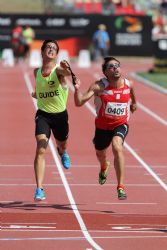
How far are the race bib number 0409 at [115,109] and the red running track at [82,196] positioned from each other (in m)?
1.19

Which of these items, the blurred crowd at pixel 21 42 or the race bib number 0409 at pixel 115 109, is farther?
the blurred crowd at pixel 21 42

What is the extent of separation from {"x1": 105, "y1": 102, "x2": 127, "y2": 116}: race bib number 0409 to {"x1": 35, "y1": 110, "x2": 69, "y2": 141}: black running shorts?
809mm

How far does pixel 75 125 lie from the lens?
23.5 metres

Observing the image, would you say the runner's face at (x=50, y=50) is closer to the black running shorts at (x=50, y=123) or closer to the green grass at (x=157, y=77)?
the black running shorts at (x=50, y=123)

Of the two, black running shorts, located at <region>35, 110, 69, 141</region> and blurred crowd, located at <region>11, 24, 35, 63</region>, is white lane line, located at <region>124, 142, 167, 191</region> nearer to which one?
black running shorts, located at <region>35, 110, 69, 141</region>

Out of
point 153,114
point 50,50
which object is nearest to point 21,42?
point 153,114

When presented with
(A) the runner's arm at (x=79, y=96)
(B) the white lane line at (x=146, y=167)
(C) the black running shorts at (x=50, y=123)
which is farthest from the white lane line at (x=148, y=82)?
(A) the runner's arm at (x=79, y=96)

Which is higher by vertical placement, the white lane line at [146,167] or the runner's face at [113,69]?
the runner's face at [113,69]

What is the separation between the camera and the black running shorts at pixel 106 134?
12.8m

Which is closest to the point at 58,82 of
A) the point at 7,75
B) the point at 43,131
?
the point at 43,131

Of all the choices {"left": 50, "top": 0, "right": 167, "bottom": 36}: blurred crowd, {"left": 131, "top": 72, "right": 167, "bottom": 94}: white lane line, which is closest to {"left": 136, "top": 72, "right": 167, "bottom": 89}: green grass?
{"left": 131, "top": 72, "right": 167, "bottom": 94}: white lane line

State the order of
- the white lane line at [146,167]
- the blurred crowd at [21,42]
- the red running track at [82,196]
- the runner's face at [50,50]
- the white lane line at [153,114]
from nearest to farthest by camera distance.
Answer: the red running track at [82,196] < the runner's face at [50,50] < the white lane line at [146,167] < the white lane line at [153,114] < the blurred crowd at [21,42]

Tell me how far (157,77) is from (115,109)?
2707 cm

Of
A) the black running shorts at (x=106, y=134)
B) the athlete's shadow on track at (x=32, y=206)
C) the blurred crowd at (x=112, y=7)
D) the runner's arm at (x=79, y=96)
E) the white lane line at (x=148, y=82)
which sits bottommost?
the blurred crowd at (x=112, y=7)
